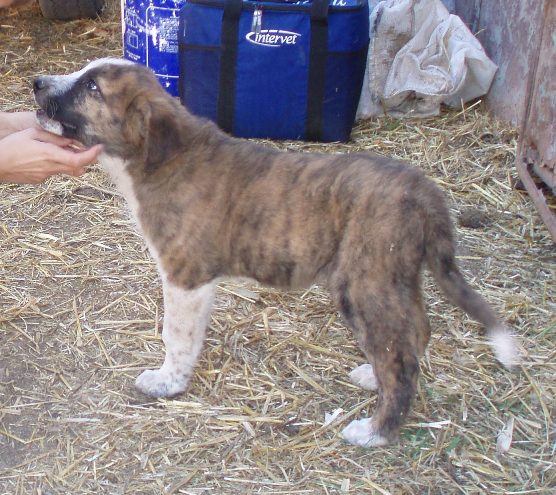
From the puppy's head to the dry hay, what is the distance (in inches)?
42.1

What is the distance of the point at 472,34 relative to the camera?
6.83 meters

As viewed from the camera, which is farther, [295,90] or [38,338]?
[295,90]

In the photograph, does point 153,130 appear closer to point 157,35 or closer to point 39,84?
point 39,84

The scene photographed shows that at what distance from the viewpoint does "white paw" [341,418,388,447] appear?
131 inches

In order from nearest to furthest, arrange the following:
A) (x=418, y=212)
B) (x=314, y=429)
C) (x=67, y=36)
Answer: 1. (x=418, y=212)
2. (x=314, y=429)
3. (x=67, y=36)

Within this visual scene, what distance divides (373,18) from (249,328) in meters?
3.34

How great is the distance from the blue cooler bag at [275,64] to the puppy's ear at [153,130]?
2.54m

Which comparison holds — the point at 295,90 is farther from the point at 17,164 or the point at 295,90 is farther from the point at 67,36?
the point at 67,36

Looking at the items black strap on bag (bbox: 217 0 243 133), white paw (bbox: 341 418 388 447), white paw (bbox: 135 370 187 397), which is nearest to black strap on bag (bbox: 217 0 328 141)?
black strap on bag (bbox: 217 0 243 133)

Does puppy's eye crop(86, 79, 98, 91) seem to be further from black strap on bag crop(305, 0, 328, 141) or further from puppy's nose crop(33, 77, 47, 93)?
black strap on bag crop(305, 0, 328, 141)

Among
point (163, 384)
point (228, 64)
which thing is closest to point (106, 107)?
point (163, 384)

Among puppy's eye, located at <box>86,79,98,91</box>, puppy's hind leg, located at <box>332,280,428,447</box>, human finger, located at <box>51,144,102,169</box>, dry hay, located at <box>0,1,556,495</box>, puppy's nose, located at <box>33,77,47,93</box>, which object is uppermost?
puppy's eye, located at <box>86,79,98,91</box>

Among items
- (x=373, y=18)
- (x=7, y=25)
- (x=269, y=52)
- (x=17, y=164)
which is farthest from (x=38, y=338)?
(x=7, y=25)

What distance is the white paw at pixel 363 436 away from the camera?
332 centimetres
